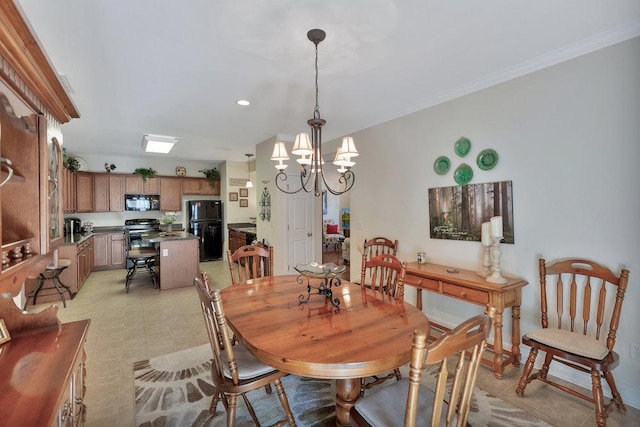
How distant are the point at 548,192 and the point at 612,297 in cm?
89

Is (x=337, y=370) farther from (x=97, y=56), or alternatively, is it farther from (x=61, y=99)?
(x=97, y=56)

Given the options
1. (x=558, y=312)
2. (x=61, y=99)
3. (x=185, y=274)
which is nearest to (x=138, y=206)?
(x=185, y=274)

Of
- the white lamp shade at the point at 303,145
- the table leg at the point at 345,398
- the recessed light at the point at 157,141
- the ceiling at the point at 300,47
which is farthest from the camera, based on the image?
the recessed light at the point at 157,141

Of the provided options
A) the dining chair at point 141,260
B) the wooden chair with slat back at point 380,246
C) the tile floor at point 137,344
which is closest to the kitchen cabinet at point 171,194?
the dining chair at point 141,260

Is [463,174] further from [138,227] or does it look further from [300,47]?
[138,227]

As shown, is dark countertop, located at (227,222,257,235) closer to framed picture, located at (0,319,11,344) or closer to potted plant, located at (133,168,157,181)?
potted plant, located at (133,168,157,181)

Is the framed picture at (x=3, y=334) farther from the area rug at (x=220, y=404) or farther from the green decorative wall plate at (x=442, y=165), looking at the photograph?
the green decorative wall plate at (x=442, y=165)

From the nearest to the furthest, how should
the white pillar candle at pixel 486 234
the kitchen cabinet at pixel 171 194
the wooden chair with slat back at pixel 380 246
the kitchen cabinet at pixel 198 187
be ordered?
the white pillar candle at pixel 486 234 → the wooden chair with slat back at pixel 380 246 → the kitchen cabinet at pixel 171 194 → the kitchen cabinet at pixel 198 187

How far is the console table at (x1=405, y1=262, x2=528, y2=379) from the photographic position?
96.6 inches

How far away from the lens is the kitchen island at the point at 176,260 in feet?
16.8

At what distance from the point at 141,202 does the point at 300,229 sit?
14.0 ft

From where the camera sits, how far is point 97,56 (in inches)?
95.2

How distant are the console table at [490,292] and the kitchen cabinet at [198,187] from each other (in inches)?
249

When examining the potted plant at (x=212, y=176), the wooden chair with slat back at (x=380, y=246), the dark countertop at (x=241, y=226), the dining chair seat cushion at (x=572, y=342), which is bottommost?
the dining chair seat cushion at (x=572, y=342)
